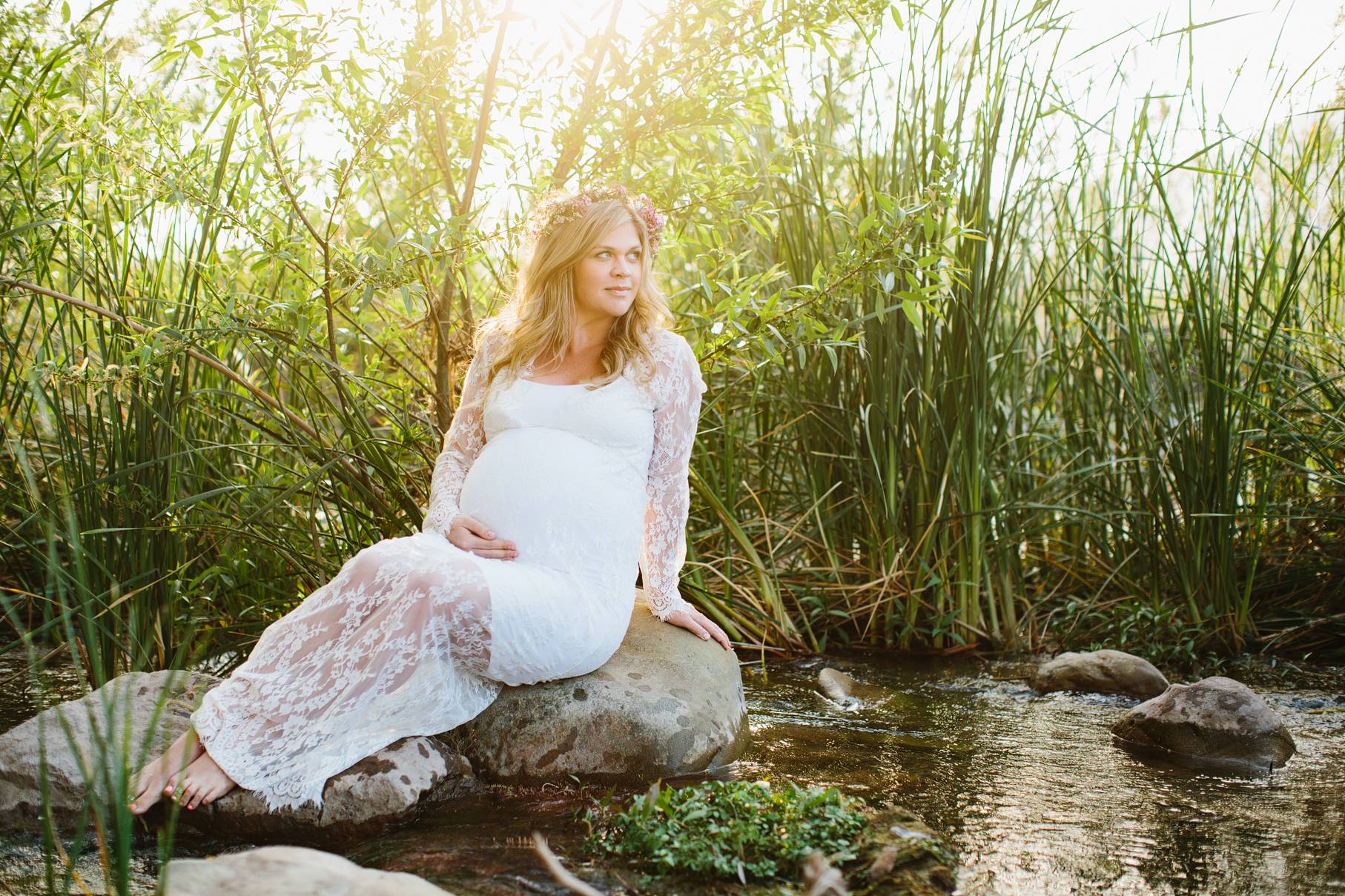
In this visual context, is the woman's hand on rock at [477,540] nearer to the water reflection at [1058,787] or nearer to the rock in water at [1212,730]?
the water reflection at [1058,787]

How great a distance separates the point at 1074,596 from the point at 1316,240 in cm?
165

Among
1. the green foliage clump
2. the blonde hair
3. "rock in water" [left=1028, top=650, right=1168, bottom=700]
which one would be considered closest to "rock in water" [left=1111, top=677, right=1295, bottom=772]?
"rock in water" [left=1028, top=650, right=1168, bottom=700]

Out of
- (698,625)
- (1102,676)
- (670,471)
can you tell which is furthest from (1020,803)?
(670,471)

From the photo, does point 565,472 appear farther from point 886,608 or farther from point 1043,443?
point 1043,443

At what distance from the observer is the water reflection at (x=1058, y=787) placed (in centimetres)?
185

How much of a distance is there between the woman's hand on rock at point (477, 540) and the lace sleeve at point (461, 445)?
0.13 metres

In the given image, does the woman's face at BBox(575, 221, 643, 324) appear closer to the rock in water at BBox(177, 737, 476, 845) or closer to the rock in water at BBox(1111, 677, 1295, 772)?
the rock in water at BBox(177, 737, 476, 845)

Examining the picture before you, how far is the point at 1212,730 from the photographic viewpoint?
257cm

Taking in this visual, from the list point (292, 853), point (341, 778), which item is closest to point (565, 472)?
point (341, 778)

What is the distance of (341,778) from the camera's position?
2.13 meters

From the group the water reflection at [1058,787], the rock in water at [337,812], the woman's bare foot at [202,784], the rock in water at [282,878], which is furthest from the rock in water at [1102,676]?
the woman's bare foot at [202,784]

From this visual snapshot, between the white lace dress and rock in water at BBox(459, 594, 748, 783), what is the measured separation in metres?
0.06

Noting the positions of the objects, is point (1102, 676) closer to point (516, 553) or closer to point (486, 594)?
point (516, 553)

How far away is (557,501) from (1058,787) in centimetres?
145
